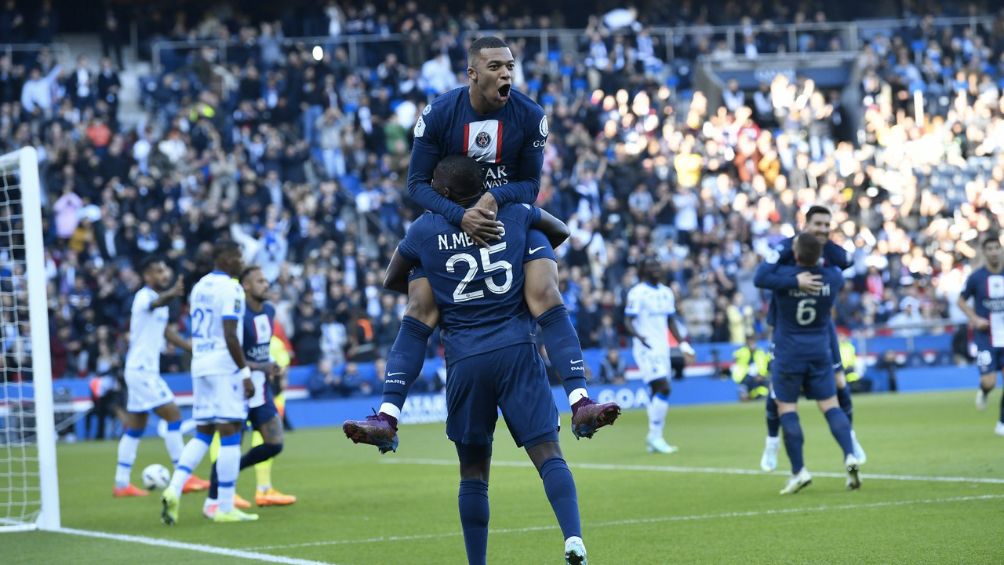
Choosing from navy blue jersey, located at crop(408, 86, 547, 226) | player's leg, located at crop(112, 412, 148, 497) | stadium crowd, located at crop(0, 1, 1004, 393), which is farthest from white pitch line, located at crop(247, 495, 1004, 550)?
stadium crowd, located at crop(0, 1, 1004, 393)

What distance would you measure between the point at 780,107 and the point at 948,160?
187 inches

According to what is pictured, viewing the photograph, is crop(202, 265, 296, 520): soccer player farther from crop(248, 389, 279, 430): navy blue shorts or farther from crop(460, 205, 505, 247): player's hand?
crop(460, 205, 505, 247): player's hand

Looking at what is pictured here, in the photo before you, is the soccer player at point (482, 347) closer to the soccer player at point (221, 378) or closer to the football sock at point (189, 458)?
the soccer player at point (221, 378)

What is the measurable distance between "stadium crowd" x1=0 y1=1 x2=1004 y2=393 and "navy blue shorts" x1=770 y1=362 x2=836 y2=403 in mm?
16478

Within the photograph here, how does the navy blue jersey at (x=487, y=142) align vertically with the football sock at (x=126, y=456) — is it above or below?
above

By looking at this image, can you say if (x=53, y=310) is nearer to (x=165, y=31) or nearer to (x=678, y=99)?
(x=165, y=31)

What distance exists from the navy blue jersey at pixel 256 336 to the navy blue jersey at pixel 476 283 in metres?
6.54

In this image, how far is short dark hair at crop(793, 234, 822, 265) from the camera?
40.1 feet

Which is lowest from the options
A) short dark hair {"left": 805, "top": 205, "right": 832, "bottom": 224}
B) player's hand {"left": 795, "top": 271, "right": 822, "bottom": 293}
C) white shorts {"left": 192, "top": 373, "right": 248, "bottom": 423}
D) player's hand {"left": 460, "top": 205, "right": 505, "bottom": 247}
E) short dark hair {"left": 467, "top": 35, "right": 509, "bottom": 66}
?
white shorts {"left": 192, "top": 373, "right": 248, "bottom": 423}

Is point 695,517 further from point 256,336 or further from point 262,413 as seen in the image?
point 256,336

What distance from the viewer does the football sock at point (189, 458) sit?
1216 cm

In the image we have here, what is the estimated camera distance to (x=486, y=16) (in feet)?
127

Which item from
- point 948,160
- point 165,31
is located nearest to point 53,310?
point 165,31

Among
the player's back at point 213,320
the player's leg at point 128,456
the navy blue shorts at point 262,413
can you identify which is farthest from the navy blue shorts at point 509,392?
the player's leg at point 128,456
